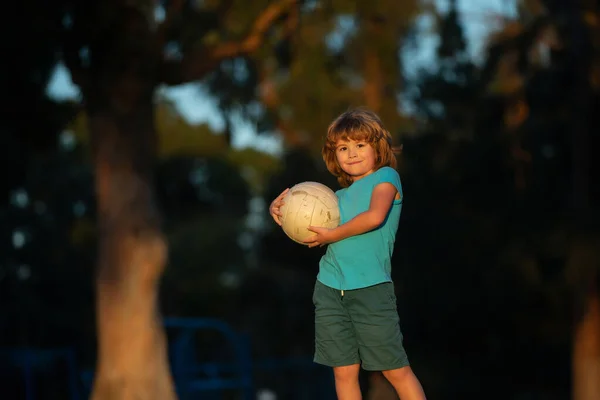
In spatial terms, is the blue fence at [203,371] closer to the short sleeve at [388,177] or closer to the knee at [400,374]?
the knee at [400,374]

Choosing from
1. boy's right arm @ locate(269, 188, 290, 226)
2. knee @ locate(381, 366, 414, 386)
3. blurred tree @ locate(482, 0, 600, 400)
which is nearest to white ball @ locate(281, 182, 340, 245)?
boy's right arm @ locate(269, 188, 290, 226)

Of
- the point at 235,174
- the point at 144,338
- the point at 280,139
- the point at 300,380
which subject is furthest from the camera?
the point at 235,174

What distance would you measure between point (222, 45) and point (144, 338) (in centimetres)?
434

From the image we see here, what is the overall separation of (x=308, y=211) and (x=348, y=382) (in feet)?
3.03

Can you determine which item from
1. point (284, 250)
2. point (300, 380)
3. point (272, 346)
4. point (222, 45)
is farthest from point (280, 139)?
point (222, 45)

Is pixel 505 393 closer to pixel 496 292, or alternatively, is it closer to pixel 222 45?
pixel 496 292

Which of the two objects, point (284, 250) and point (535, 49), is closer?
point (535, 49)

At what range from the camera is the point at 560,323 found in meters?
23.5

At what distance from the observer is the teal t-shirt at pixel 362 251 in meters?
5.31

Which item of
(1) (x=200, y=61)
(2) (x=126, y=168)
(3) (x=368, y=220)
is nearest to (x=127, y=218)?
(2) (x=126, y=168)

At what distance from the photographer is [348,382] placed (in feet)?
A: 17.8

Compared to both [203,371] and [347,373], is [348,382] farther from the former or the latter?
[203,371]

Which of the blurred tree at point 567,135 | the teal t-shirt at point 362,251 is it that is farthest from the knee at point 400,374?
the blurred tree at point 567,135

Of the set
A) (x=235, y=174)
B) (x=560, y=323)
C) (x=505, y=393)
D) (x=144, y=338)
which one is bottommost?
(x=505, y=393)
